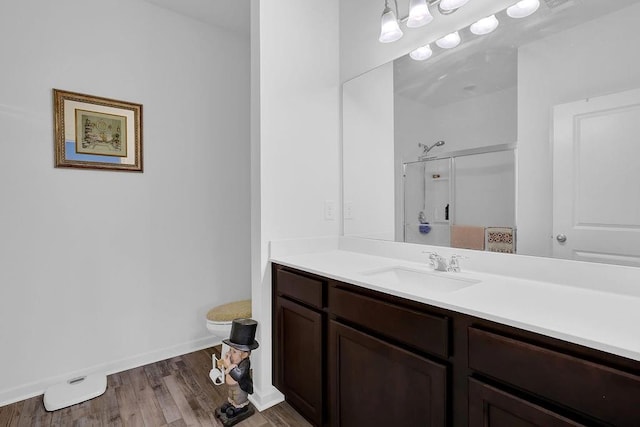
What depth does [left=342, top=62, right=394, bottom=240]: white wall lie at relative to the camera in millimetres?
1952

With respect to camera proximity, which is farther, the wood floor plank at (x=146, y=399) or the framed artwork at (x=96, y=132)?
the framed artwork at (x=96, y=132)

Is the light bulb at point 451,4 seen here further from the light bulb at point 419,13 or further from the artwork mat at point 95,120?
the artwork mat at point 95,120

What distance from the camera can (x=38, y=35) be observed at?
1.92 m

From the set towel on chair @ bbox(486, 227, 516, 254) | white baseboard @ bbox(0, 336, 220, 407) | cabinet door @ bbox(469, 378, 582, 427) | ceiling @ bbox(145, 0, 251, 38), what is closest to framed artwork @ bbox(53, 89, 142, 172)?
ceiling @ bbox(145, 0, 251, 38)

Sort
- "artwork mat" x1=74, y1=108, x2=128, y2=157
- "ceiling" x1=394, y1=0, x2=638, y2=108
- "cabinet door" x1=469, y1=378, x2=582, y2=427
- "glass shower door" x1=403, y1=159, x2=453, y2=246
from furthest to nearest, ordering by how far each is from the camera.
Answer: "artwork mat" x1=74, y1=108, x2=128, y2=157, "glass shower door" x1=403, y1=159, x2=453, y2=246, "ceiling" x1=394, y1=0, x2=638, y2=108, "cabinet door" x1=469, y1=378, x2=582, y2=427

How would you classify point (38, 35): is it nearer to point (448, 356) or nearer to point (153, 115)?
point (153, 115)

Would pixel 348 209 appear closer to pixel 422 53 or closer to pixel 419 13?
pixel 422 53

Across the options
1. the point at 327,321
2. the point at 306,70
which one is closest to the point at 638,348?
the point at 327,321

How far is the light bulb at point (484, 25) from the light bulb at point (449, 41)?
0.08 metres

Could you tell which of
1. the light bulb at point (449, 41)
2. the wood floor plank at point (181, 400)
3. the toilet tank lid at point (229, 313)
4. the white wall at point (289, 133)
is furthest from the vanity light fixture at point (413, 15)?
the wood floor plank at point (181, 400)

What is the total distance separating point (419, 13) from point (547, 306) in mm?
1395

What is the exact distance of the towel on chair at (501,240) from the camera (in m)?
1.38

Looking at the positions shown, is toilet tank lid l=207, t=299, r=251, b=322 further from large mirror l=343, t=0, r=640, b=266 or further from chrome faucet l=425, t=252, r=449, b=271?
chrome faucet l=425, t=252, r=449, b=271

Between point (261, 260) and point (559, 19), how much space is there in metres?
1.75
